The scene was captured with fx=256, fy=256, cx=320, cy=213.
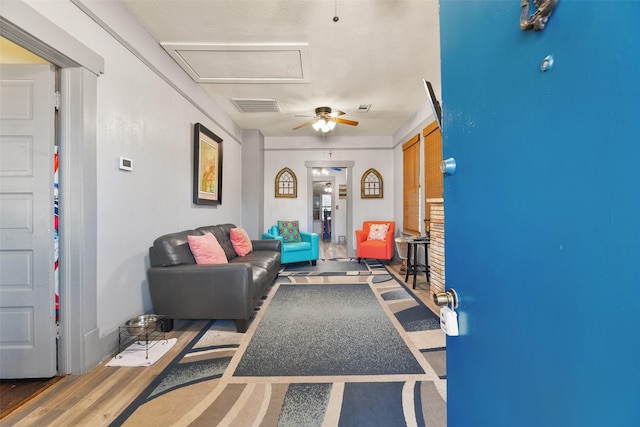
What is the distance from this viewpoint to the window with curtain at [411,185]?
4.57m

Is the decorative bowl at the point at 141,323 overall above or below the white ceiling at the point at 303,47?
below

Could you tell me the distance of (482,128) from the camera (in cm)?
60

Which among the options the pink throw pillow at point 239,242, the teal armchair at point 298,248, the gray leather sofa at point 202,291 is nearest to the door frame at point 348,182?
the teal armchair at point 298,248

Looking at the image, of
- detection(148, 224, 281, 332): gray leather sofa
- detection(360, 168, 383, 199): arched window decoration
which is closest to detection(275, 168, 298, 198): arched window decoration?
detection(360, 168, 383, 199): arched window decoration

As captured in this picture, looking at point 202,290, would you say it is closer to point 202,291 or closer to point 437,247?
point 202,291

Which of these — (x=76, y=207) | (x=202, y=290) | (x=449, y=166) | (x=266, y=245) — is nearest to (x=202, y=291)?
(x=202, y=290)

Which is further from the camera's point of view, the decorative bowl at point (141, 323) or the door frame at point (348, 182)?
the door frame at point (348, 182)

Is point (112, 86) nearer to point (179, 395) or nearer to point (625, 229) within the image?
point (179, 395)

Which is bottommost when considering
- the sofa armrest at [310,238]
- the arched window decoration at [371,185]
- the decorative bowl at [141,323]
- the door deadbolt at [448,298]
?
the decorative bowl at [141,323]

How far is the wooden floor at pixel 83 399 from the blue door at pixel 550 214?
6.13 feet

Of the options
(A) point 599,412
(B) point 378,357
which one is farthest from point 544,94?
(B) point 378,357

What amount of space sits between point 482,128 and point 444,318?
0.52 meters

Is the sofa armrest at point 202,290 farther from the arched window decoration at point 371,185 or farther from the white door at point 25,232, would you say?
the arched window decoration at point 371,185

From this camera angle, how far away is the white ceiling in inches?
84.4
